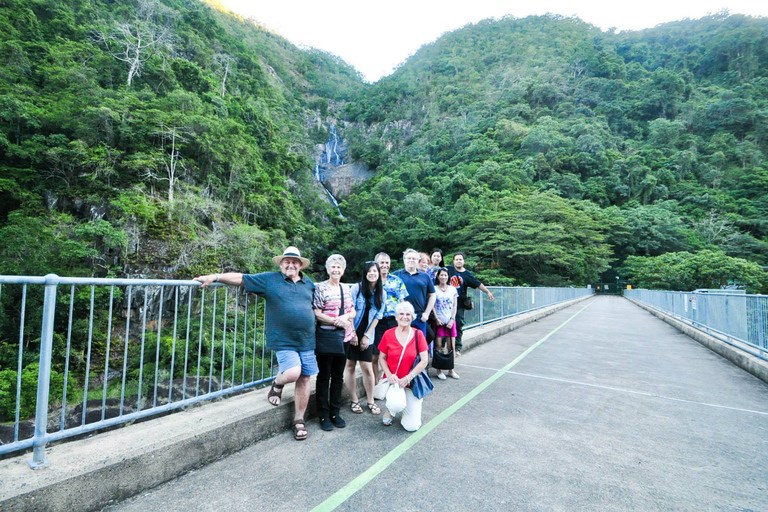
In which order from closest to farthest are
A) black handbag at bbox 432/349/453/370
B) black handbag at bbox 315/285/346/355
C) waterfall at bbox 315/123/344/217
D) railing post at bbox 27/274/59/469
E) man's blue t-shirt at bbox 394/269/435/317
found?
railing post at bbox 27/274/59/469
black handbag at bbox 315/285/346/355
man's blue t-shirt at bbox 394/269/435/317
black handbag at bbox 432/349/453/370
waterfall at bbox 315/123/344/217

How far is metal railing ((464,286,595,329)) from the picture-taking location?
10.3m

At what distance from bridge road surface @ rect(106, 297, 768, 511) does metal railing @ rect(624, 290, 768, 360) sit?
7.10 ft

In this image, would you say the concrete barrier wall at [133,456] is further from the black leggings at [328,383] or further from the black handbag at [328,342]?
the black handbag at [328,342]

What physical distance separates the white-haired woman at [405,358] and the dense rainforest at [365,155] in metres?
19.9

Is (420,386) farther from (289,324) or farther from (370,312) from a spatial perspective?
(289,324)

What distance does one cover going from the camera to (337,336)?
12.2 feet

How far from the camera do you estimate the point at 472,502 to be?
245 cm

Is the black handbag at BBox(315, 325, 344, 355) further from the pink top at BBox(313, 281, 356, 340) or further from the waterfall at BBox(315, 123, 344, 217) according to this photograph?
the waterfall at BBox(315, 123, 344, 217)

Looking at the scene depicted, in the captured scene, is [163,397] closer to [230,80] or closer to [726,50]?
[230,80]

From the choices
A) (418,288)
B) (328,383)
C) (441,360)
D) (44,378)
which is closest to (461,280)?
(441,360)

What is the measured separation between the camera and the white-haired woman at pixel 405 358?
144 inches

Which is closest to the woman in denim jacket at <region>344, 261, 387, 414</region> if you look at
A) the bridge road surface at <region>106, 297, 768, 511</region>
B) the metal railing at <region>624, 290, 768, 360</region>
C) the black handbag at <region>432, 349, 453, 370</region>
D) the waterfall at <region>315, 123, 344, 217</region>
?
the bridge road surface at <region>106, 297, 768, 511</region>

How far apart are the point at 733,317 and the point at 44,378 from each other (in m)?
12.0

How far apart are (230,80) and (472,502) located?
52.8 metres
